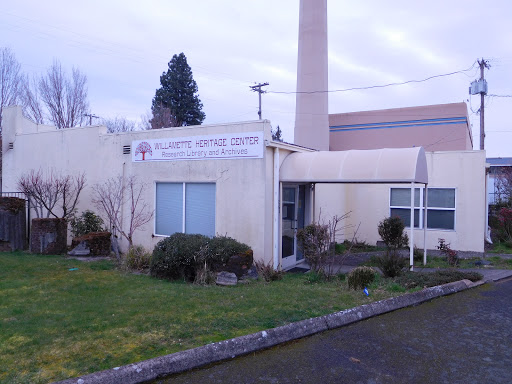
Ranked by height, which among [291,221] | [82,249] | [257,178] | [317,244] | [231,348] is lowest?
[231,348]

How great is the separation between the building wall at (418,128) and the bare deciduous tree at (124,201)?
13.1 metres

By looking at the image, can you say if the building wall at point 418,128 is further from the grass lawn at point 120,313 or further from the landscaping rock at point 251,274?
the landscaping rock at point 251,274

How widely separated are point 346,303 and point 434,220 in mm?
8967

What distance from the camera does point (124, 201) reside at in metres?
12.5

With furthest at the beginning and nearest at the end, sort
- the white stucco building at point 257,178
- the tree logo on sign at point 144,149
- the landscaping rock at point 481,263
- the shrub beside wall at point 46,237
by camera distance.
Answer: the shrub beside wall at point 46,237 < the tree logo on sign at point 144,149 < the landscaping rock at point 481,263 < the white stucco building at point 257,178

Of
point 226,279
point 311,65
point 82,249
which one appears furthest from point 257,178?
point 311,65

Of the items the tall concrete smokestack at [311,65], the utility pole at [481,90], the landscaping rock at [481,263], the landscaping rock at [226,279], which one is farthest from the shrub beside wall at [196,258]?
the utility pole at [481,90]

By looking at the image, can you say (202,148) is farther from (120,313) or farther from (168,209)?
(120,313)

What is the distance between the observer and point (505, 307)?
759cm

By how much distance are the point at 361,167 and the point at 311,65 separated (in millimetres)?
15238

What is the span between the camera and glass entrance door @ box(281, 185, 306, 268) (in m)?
11.2

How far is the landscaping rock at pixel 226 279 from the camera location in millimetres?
8750

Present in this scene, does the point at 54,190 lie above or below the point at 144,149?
below

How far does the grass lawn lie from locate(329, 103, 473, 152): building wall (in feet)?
44.2
